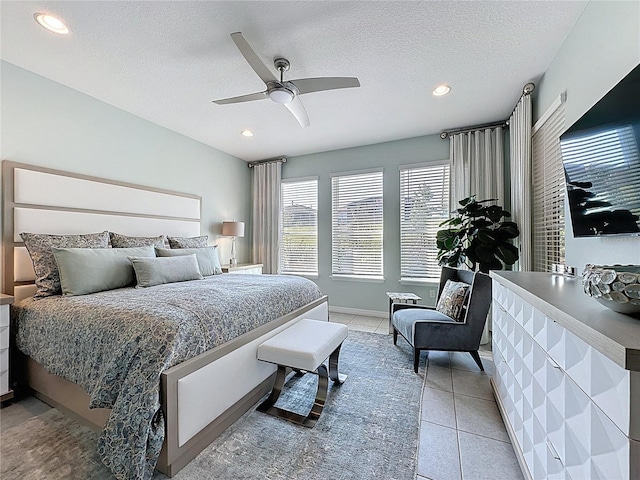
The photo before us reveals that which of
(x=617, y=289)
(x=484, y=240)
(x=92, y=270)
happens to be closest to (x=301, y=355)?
(x=617, y=289)

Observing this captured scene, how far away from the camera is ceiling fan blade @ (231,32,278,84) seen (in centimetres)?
174

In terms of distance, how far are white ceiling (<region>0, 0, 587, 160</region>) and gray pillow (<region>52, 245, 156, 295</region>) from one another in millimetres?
1671

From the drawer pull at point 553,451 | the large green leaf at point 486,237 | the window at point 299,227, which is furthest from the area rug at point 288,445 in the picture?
the window at point 299,227

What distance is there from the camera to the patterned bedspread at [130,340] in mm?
1323

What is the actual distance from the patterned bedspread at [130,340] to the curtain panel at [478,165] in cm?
307

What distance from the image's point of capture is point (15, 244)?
244cm

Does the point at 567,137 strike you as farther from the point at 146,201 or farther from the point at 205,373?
the point at 146,201

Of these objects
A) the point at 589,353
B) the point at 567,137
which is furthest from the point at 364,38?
the point at 589,353

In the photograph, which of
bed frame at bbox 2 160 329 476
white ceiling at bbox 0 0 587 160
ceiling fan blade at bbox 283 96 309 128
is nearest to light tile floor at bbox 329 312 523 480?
bed frame at bbox 2 160 329 476

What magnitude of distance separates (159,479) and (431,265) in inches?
150

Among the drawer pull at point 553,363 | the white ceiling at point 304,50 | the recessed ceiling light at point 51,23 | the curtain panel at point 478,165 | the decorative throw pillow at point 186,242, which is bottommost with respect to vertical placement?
the drawer pull at point 553,363

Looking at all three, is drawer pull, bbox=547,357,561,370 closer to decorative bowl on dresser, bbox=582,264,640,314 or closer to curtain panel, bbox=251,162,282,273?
decorative bowl on dresser, bbox=582,264,640,314

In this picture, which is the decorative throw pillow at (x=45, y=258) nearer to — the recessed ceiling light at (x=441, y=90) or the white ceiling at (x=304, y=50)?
the white ceiling at (x=304, y=50)

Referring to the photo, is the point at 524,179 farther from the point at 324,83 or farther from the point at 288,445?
the point at 288,445
